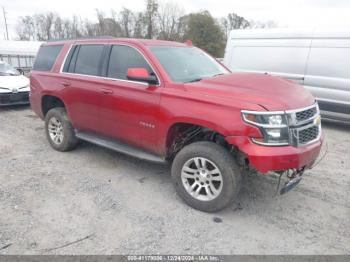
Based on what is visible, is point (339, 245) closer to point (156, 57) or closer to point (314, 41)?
point (156, 57)

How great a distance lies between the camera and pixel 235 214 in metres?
3.66

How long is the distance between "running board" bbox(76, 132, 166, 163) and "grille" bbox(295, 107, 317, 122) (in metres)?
1.70

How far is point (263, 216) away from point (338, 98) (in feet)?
16.0

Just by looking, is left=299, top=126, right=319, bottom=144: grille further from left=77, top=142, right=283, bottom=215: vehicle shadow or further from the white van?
the white van

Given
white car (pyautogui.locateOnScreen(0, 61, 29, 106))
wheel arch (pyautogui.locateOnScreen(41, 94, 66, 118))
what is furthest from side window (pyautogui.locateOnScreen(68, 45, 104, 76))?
white car (pyautogui.locateOnScreen(0, 61, 29, 106))

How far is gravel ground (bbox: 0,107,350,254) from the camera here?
307 centimetres

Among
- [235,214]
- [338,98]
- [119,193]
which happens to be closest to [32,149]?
[119,193]

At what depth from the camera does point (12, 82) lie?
30.8 ft

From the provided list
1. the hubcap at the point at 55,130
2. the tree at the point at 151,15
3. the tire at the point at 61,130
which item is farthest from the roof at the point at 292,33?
the tree at the point at 151,15

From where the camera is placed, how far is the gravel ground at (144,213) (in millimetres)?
3070

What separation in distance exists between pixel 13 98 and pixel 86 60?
5356 mm

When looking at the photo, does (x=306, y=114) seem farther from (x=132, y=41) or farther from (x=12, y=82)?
(x=12, y=82)

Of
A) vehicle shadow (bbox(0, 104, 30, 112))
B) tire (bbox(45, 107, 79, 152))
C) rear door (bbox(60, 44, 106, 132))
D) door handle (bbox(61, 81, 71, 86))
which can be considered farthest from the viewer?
vehicle shadow (bbox(0, 104, 30, 112))

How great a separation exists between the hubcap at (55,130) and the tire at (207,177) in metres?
2.62
